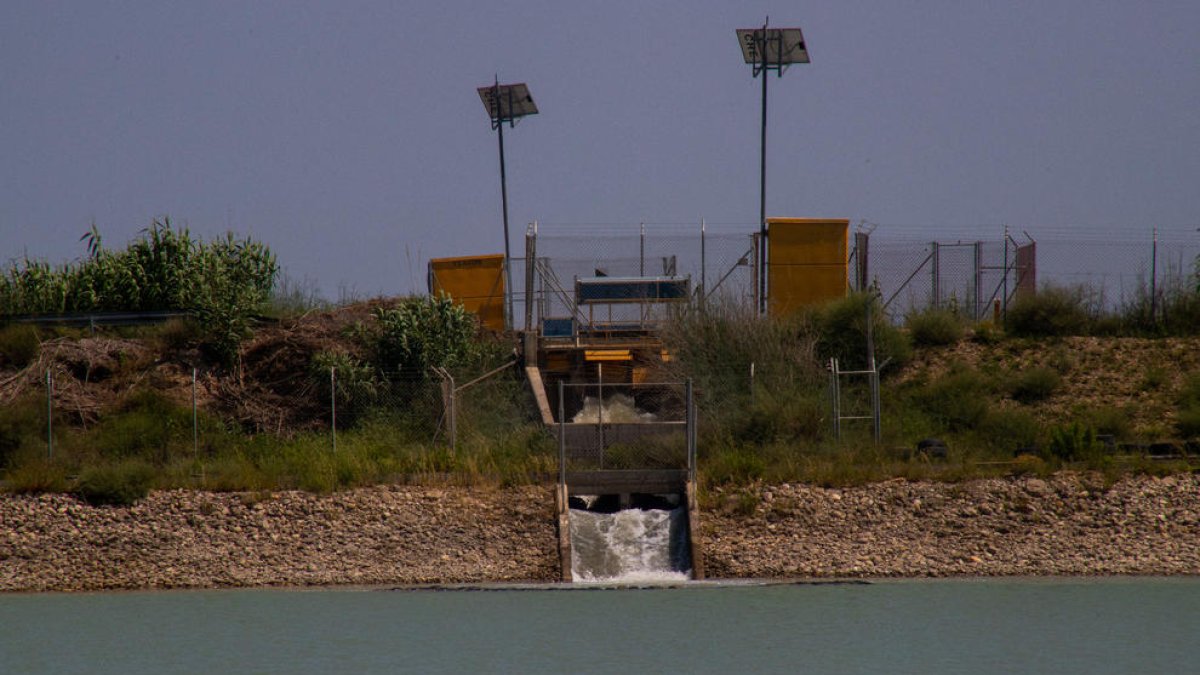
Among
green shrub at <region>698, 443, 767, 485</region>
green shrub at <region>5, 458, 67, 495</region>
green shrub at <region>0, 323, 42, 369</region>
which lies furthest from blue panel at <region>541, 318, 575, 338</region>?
green shrub at <region>0, 323, 42, 369</region>

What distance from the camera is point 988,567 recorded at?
23.9 metres

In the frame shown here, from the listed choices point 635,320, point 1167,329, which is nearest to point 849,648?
point 635,320

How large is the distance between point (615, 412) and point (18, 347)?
15042mm

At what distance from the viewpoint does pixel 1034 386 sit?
32.4m

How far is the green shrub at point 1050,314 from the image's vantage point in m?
35.8

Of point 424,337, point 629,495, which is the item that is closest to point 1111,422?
point 629,495

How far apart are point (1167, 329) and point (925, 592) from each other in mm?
17011

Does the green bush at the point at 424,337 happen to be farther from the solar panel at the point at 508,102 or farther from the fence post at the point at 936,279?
the fence post at the point at 936,279

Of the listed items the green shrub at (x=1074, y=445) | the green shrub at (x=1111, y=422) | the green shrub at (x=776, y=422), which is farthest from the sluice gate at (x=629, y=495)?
the green shrub at (x=1111, y=422)

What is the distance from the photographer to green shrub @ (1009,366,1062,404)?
32406 mm

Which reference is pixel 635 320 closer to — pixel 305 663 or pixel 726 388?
pixel 726 388

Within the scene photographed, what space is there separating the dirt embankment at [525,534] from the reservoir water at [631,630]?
712 mm

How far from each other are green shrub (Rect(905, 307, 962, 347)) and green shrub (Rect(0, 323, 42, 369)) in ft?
72.3

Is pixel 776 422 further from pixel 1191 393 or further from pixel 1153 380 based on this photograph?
pixel 1153 380
